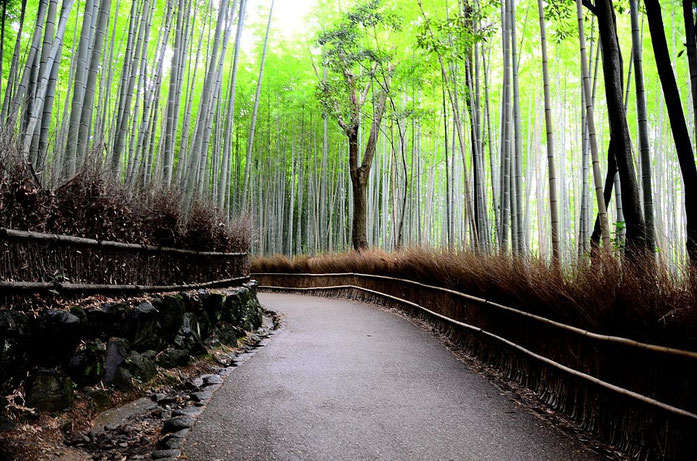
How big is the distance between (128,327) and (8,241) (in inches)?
34.5

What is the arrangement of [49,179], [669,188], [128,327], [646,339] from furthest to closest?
[669,188] < [128,327] < [49,179] < [646,339]

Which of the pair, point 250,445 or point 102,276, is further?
point 102,276

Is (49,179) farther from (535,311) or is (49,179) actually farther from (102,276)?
(535,311)

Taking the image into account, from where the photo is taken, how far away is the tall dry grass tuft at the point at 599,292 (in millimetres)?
1931

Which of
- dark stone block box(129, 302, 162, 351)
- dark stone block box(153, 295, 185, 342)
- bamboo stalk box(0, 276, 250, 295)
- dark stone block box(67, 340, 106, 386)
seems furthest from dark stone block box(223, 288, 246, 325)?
dark stone block box(67, 340, 106, 386)

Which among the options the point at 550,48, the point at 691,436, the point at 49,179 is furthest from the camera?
the point at 550,48

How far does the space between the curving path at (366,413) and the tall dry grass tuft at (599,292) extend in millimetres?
Result: 574

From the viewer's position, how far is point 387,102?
36.2ft

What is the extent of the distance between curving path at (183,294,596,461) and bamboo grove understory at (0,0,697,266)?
107 centimetres

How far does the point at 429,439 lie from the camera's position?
2270mm

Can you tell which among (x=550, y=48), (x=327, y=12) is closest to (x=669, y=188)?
(x=550, y=48)

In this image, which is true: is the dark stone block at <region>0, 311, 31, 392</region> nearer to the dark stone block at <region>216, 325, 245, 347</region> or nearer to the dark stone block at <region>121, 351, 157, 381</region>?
the dark stone block at <region>121, 351, 157, 381</region>

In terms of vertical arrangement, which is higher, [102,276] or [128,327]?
[102,276]

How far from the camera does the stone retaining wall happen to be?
2074 mm
